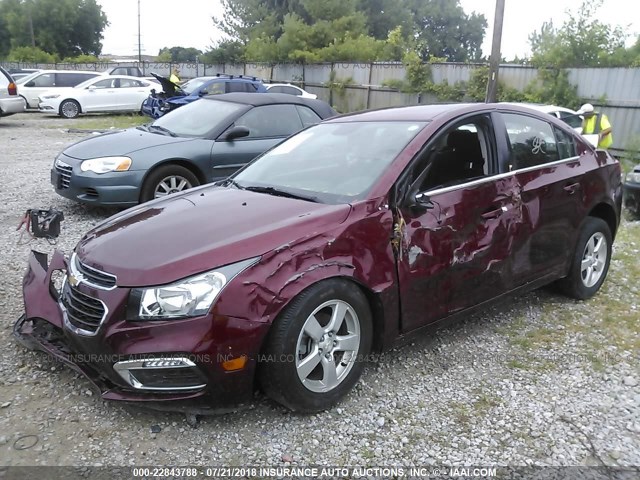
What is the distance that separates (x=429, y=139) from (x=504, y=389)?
159cm

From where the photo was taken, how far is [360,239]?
10.5ft

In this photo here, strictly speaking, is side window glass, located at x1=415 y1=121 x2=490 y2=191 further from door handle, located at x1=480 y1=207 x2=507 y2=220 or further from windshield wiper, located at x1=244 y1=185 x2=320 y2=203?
windshield wiper, located at x1=244 y1=185 x2=320 y2=203

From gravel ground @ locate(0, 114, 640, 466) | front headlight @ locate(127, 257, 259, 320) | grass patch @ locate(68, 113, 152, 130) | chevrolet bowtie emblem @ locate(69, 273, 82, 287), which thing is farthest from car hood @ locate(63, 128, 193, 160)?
grass patch @ locate(68, 113, 152, 130)

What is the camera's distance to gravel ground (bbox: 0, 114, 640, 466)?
2.86 meters

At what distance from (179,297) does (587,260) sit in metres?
3.50

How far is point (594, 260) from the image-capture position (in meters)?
4.88

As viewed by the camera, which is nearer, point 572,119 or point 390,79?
point 572,119

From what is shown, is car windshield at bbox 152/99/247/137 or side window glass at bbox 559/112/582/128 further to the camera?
side window glass at bbox 559/112/582/128

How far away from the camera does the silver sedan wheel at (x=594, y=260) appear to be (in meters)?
4.76

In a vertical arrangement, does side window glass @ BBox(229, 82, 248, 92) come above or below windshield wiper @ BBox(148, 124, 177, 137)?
above

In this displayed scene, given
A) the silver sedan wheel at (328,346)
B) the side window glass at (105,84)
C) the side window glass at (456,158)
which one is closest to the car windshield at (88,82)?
the side window glass at (105,84)

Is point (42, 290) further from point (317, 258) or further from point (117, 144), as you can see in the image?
point (117, 144)

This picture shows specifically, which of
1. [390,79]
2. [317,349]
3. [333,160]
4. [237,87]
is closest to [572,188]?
[333,160]

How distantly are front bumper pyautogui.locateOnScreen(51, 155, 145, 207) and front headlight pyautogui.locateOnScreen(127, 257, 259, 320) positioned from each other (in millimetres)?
4247
